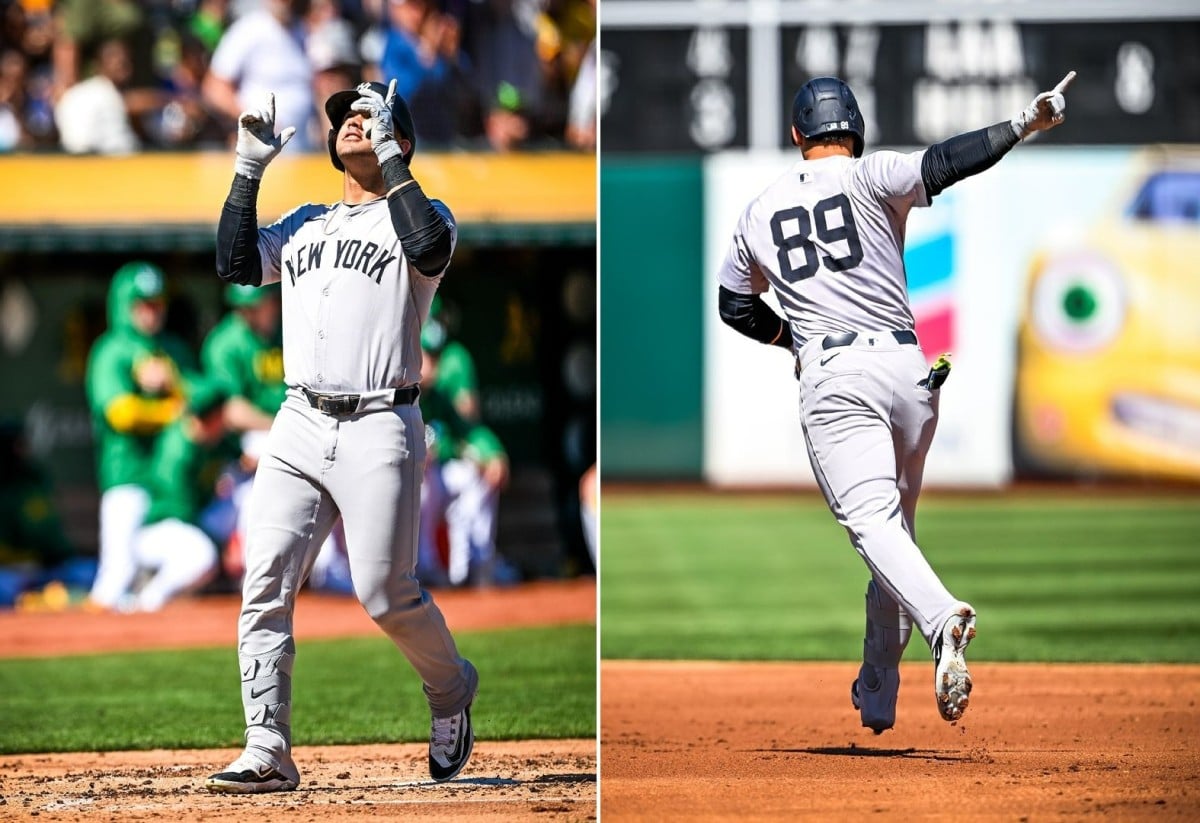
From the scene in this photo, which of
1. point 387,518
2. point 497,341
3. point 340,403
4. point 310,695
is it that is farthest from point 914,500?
point 497,341

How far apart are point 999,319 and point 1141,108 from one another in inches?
92.4

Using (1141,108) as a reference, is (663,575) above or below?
below

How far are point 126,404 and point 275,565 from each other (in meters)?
5.66

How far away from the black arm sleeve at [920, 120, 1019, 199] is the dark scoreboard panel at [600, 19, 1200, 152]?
11332mm

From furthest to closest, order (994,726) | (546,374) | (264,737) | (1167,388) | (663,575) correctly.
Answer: (1167,388) < (546,374) < (663,575) < (994,726) < (264,737)

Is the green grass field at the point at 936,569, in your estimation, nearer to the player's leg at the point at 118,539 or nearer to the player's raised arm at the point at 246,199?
the player's leg at the point at 118,539

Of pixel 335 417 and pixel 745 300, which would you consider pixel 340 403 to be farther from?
pixel 745 300

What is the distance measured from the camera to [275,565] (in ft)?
14.4

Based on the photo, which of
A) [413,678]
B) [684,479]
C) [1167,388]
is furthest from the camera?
[684,479]

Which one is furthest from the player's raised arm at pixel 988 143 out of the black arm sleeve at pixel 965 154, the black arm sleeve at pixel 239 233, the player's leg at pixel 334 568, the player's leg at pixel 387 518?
the player's leg at pixel 334 568

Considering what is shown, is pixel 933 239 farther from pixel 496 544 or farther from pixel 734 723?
pixel 734 723

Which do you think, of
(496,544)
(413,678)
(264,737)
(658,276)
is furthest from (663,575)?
(264,737)

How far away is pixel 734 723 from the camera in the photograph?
6047 millimetres

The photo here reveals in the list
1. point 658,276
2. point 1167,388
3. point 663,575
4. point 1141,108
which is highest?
point 1141,108
